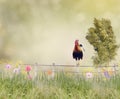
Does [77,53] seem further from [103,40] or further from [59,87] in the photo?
[59,87]

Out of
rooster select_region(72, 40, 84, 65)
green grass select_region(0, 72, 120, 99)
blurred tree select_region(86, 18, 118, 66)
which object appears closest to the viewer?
green grass select_region(0, 72, 120, 99)

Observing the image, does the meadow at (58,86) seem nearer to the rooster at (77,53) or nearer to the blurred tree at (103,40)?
the rooster at (77,53)

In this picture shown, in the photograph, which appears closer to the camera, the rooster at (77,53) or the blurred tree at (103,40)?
the rooster at (77,53)

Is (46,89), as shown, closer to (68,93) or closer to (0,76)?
(68,93)

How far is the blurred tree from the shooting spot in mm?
31859

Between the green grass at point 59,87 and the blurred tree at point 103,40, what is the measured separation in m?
21.9

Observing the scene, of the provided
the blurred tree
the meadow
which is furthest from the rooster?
the meadow

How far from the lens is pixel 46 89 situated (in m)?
9.02

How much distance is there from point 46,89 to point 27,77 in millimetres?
878

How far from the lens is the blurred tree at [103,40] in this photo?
1254 inches

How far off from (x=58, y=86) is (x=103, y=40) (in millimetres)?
25126

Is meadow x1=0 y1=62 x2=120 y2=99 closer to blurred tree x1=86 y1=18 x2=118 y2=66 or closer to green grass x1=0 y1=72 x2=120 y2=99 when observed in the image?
green grass x1=0 y1=72 x2=120 y2=99

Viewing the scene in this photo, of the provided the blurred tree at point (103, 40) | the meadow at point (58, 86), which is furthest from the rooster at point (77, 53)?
the meadow at point (58, 86)

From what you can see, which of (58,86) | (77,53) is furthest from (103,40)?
(58,86)
